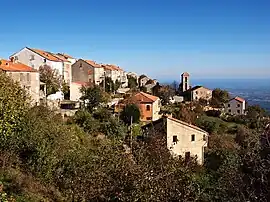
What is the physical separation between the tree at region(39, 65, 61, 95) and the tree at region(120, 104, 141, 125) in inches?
388

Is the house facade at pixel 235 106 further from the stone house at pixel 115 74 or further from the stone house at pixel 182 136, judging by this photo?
the stone house at pixel 182 136

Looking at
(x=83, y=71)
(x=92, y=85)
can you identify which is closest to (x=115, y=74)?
(x=83, y=71)

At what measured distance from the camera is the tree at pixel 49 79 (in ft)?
132

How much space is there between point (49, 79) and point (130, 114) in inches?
481

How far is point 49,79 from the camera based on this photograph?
4106cm

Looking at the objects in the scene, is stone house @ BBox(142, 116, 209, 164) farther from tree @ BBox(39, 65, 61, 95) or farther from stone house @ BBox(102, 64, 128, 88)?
stone house @ BBox(102, 64, 128, 88)

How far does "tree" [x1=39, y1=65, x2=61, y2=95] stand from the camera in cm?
4012

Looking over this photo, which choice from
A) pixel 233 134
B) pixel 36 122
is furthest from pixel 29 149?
pixel 233 134

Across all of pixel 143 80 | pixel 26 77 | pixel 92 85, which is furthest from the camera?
pixel 143 80

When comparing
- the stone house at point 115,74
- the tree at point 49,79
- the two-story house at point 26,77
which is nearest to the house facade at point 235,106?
the stone house at point 115,74

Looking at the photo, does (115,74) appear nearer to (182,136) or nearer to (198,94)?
(198,94)

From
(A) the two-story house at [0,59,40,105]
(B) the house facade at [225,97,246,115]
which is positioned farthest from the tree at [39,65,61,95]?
(B) the house facade at [225,97,246,115]

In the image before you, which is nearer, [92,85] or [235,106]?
[92,85]

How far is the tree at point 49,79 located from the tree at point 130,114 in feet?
32.3
